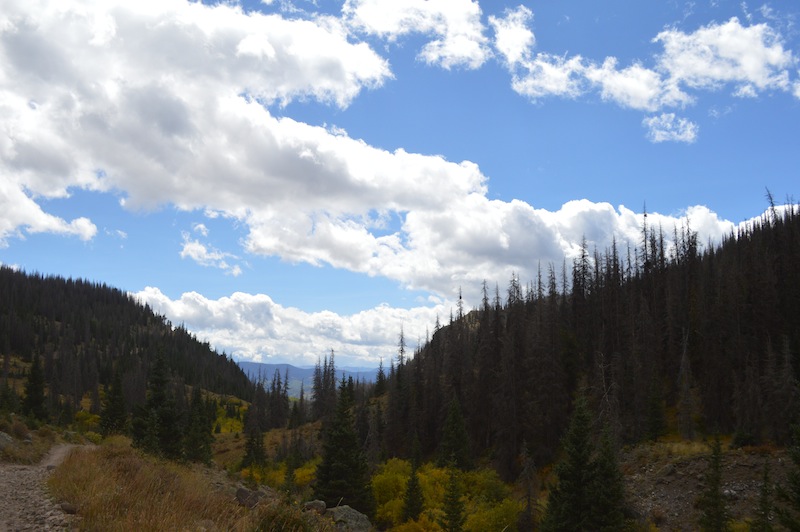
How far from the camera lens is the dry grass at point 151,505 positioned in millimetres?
8219

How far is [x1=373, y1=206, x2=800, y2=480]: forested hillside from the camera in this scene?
53594mm

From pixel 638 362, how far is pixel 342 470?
144 ft

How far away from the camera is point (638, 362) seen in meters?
61.5

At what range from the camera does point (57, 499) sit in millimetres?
10500

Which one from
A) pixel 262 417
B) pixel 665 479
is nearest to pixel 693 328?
pixel 665 479

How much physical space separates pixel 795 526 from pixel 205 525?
78.8 ft

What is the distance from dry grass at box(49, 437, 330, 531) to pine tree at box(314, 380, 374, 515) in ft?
65.9

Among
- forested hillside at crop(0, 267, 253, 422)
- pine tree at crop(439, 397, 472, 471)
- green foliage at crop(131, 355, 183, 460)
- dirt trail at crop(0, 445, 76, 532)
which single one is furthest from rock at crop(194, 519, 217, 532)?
forested hillside at crop(0, 267, 253, 422)

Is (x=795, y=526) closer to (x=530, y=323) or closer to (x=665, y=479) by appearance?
(x=665, y=479)

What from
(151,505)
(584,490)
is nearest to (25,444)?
(151,505)

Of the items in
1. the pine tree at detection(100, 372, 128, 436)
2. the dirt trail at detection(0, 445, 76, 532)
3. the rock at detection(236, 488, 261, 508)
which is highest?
the dirt trail at detection(0, 445, 76, 532)

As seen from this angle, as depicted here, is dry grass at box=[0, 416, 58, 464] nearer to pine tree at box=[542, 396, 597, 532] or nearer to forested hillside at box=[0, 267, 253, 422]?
pine tree at box=[542, 396, 597, 532]

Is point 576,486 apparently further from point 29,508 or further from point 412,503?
point 29,508

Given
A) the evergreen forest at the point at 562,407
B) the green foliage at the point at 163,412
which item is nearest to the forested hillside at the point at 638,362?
the evergreen forest at the point at 562,407
